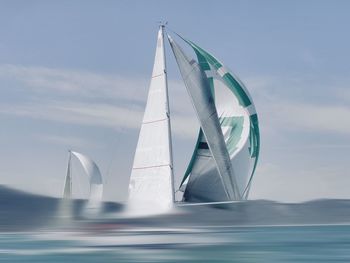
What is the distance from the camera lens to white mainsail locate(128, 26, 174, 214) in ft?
129

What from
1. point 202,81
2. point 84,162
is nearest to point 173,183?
point 202,81

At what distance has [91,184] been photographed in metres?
43.6

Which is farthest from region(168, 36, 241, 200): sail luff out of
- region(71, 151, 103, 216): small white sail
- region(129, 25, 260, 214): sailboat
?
region(71, 151, 103, 216): small white sail

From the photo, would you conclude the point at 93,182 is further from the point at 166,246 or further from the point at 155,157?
the point at 166,246

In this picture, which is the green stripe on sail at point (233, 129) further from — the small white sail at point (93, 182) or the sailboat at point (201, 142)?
the small white sail at point (93, 182)

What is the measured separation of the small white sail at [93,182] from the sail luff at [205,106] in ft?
18.7

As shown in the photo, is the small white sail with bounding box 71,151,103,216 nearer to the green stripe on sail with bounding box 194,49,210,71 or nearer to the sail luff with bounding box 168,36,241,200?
the sail luff with bounding box 168,36,241,200

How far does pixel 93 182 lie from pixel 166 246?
1275 cm

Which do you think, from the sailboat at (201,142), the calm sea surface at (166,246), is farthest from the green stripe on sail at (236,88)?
the calm sea surface at (166,246)

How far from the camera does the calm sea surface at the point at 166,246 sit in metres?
26.8

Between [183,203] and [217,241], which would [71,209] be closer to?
[183,203]

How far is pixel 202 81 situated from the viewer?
41031 mm

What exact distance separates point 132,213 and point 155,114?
459 centimetres

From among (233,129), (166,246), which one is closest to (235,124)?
(233,129)
